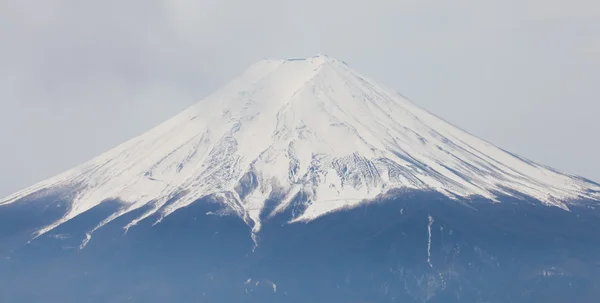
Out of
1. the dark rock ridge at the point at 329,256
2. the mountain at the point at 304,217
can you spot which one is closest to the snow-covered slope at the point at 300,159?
the mountain at the point at 304,217

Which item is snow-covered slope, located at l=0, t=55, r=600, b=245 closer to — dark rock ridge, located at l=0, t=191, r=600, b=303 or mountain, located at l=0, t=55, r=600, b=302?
mountain, located at l=0, t=55, r=600, b=302

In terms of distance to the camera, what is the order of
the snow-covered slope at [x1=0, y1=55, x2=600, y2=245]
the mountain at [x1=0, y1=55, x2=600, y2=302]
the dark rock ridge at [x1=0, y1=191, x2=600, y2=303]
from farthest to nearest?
the snow-covered slope at [x1=0, y1=55, x2=600, y2=245], the mountain at [x1=0, y1=55, x2=600, y2=302], the dark rock ridge at [x1=0, y1=191, x2=600, y2=303]

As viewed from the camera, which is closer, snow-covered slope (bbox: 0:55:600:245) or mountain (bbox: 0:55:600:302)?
mountain (bbox: 0:55:600:302)

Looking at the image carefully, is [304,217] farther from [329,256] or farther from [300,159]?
[300,159]

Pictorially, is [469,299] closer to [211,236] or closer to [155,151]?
[211,236]

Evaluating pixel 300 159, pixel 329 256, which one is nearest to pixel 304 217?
pixel 329 256

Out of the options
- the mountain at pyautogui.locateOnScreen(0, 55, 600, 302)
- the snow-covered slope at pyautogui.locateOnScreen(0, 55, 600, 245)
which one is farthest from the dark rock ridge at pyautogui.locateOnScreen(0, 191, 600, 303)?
the snow-covered slope at pyautogui.locateOnScreen(0, 55, 600, 245)

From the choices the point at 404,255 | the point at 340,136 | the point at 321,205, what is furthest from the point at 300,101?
the point at 404,255

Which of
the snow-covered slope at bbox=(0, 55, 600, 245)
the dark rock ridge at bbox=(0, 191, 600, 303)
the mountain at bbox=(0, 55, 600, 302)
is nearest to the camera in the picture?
the dark rock ridge at bbox=(0, 191, 600, 303)
